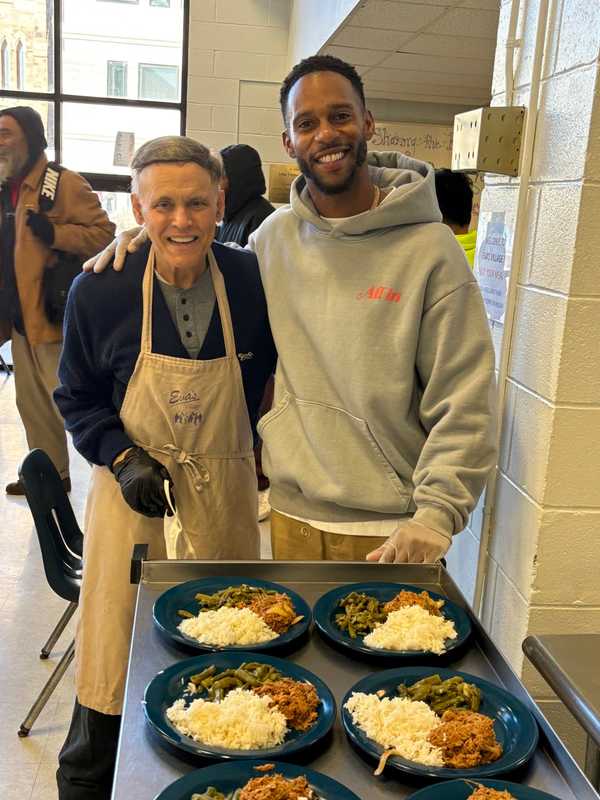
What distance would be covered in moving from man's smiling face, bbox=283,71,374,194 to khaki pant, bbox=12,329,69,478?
241 centimetres

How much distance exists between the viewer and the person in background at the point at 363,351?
4.79 ft

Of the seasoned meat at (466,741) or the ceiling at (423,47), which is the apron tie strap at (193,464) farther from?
the ceiling at (423,47)

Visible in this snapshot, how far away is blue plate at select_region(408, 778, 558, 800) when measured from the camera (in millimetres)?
814

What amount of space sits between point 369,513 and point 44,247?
253cm

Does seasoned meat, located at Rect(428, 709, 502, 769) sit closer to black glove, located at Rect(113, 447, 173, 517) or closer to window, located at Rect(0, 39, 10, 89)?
black glove, located at Rect(113, 447, 173, 517)

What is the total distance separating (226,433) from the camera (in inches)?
66.9

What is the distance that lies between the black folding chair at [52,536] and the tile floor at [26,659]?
0.06 meters

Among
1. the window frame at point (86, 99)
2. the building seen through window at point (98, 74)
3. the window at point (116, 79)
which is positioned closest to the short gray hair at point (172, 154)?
the window frame at point (86, 99)

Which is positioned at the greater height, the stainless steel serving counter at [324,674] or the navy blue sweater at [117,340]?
the navy blue sweater at [117,340]

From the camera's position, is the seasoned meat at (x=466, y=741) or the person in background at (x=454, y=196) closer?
the seasoned meat at (x=466, y=741)

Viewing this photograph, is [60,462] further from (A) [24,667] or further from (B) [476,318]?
(B) [476,318]

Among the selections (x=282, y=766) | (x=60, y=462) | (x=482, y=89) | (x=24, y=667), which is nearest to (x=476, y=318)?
(x=282, y=766)

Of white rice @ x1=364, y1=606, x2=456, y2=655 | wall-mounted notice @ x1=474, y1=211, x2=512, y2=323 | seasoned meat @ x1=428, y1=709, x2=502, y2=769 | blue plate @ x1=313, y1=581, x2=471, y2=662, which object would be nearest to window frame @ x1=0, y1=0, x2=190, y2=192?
wall-mounted notice @ x1=474, y1=211, x2=512, y2=323

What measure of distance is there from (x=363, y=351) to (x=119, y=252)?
551 mm
